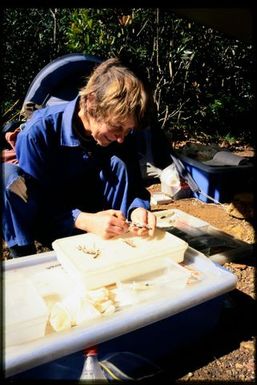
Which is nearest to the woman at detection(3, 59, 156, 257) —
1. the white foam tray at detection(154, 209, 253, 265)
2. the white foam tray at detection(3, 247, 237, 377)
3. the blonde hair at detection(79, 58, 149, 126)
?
the blonde hair at detection(79, 58, 149, 126)

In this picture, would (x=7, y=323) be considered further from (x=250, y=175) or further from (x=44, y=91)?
(x=250, y=175)

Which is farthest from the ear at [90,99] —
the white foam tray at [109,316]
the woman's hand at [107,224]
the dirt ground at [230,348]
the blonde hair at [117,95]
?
the dirt ground at [230,348]

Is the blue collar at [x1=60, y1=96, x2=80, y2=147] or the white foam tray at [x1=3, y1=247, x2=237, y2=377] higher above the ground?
the blue collar at [x1=60, y1=96, x2=80, y2=147]

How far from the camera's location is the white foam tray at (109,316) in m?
1.04

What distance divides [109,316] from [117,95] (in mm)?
799

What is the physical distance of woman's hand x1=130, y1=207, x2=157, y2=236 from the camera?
158cm

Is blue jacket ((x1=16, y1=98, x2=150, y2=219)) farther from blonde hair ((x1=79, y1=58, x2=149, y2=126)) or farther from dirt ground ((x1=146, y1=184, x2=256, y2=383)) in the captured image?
dirt ground ((x1=146, y1=184, x2=256, y2=383))

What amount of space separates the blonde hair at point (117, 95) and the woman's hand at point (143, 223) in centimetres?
38

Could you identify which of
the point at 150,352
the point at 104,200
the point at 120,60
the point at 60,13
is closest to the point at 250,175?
the point at 104,200

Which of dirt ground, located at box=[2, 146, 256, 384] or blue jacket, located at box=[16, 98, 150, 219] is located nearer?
dirt ground, located at box=[2, 146, 256, 384]

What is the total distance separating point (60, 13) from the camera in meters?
4.49

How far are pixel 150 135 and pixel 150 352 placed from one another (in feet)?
7.96

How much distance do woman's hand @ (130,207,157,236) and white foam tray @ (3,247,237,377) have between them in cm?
20

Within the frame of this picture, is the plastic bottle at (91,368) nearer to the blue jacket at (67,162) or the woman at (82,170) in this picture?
the woman at (82,170)
